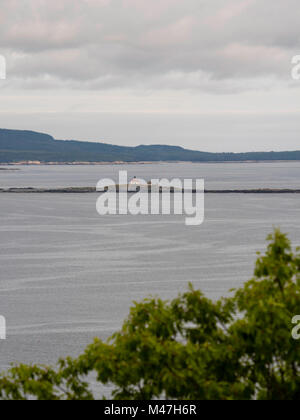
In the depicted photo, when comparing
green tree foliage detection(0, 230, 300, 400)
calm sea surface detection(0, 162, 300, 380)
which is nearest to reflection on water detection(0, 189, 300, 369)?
calm sea surface detection(0, 162, 300, 380)

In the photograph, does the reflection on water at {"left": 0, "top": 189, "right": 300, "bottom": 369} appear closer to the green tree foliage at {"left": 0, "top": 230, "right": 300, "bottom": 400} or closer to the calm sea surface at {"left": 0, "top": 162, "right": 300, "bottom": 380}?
the calm sea surface at {"left": 0, "top": 162, "right": 300, "bottom": 380}

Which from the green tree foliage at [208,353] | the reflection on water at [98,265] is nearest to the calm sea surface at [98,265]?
the reflection on water at [98,265]

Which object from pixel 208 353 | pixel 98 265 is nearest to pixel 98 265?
pixel 98 265

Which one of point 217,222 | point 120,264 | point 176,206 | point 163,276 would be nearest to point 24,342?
point 163,276

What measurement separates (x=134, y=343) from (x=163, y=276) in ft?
96.8

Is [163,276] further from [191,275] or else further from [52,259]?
[52,259]

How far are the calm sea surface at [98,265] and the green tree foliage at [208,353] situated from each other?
44.0 feet

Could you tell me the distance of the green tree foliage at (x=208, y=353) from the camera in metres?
10.7

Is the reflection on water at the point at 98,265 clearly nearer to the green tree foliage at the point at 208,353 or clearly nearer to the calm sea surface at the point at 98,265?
the calm sea surface at the point at 98,265

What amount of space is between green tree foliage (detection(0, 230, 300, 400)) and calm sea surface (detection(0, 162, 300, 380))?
13424 mm

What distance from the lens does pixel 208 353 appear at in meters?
11.2

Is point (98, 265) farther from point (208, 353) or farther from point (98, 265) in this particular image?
point (208, 353)

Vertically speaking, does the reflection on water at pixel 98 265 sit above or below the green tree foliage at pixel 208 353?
below
